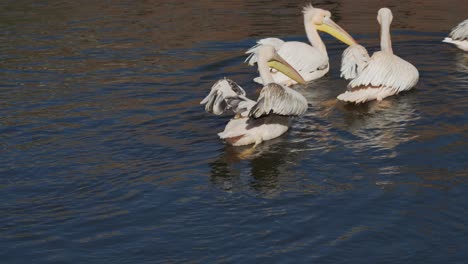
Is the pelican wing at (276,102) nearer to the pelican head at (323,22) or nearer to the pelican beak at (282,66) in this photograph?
the pelican beak at (282,66)

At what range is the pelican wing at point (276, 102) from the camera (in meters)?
7.55

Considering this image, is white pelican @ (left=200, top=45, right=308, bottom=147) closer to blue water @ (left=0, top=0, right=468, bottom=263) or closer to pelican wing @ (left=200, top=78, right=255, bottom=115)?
pelican wing @ (left=200, top=78, right=255, bottom=115)

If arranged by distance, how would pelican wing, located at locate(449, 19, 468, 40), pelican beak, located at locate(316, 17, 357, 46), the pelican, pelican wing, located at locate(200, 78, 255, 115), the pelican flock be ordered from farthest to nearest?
pelican beak, located at locate(316, 17, 357, 46), pelican wing, located at locate(449, 19, 468, 40), the pelican, pelican wing, located at locate(200, 78, 255, 115), the pelican flock

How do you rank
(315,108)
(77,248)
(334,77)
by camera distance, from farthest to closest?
(334,77) < (315,108) < (77,248)

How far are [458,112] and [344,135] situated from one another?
1275 mm

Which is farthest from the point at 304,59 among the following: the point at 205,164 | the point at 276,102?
the point at 205,164

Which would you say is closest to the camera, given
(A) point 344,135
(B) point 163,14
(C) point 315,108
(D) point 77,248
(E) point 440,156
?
(D) point 77,248

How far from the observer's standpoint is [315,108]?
898 centimetres

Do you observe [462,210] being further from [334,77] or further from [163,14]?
[163,14]

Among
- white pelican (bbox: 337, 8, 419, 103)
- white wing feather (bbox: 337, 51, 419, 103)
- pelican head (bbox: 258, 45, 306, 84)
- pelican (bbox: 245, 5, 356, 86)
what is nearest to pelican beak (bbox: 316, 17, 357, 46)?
pelican (bbox: 245, 5, 356, 86)

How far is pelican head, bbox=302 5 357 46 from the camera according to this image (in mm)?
10711

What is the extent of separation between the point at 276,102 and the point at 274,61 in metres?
1.39

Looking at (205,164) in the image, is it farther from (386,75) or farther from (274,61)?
(386,75)

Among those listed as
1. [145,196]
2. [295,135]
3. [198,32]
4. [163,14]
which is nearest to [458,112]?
[295,135]
